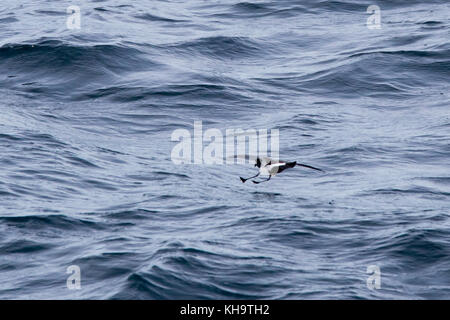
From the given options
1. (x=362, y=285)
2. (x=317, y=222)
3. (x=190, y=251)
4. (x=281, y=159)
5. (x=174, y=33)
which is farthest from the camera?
(x=174, y=33)

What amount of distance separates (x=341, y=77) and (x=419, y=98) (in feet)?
5.83

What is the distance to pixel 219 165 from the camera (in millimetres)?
17781

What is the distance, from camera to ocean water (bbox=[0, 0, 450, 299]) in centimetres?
1362

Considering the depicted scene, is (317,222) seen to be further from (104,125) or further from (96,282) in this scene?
(104,125)

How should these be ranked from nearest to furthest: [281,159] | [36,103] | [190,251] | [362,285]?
[362,285], [190,251], [281,159], [36,103]

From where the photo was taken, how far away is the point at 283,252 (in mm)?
14281

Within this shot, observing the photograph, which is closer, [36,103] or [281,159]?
[281,159]

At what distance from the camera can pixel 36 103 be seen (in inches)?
829

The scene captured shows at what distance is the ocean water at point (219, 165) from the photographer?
13.6m

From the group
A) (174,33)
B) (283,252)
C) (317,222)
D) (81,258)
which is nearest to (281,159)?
(317,222)

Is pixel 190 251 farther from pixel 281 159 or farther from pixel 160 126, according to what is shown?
pixel 160 126

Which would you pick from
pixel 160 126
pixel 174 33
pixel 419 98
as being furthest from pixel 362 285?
pixel 174 33

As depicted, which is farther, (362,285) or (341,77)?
(341,77)

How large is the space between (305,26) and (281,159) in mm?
9375
